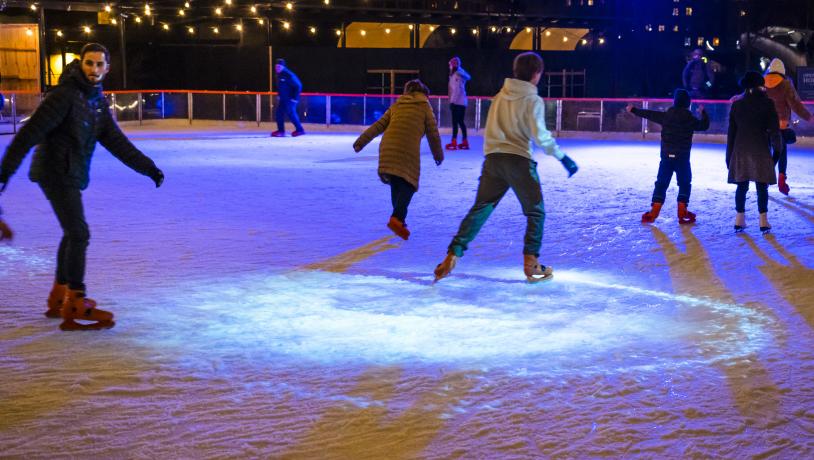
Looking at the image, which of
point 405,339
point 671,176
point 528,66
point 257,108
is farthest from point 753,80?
point 257,108

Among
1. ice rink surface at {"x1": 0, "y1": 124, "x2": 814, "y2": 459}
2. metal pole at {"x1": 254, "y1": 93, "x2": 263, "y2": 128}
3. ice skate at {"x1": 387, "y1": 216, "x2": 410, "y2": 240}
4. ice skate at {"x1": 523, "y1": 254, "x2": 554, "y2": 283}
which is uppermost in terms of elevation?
metal pole at {"x1": 254, "y1": 93, "x2": 263, "y2": 128}

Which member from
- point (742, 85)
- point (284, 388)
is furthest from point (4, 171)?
point (742, 85)

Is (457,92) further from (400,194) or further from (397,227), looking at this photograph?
(397,227)

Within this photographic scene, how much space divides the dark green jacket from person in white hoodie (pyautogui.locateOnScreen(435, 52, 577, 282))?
2172 mm

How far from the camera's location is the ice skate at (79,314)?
Result: 4.33m

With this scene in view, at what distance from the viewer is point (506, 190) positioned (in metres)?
5.50

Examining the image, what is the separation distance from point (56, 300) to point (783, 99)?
7.28m

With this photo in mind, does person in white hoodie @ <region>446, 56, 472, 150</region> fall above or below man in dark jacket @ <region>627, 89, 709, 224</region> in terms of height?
above

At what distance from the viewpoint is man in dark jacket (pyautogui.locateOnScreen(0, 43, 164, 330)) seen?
4105mm

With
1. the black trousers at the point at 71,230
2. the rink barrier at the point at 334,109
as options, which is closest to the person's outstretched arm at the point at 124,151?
the black trousers at the point at 71,230

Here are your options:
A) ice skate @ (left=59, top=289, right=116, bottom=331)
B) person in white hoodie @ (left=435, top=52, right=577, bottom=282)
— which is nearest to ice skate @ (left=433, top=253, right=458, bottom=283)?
person in white hoodie @ (left=435, top=52, right=577, bottom=282)

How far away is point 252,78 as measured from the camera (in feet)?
102

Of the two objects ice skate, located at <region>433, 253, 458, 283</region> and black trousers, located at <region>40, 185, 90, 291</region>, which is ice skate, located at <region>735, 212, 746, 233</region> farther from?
black trousers, located at <region>40, 185, 90, 291</region>

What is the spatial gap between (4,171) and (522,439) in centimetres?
259
